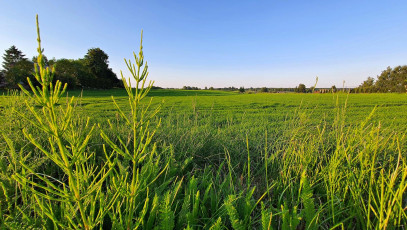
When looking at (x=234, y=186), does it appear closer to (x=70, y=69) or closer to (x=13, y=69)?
(x=13, y=69)

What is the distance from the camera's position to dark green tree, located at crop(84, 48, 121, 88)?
140 ft

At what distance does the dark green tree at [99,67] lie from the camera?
42.6m

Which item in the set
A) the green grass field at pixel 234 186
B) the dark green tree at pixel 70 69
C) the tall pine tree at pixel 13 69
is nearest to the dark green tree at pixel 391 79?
the green grass field at pixel 234 186

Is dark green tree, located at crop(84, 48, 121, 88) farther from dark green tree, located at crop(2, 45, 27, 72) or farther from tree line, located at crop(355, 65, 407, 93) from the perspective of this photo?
tree line, located at crop(355, 65, 407, 93)

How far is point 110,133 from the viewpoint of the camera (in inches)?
104

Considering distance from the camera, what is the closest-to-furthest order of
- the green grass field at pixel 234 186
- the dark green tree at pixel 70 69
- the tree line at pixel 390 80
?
the green grass field at pixel 234 186
the dark green tree at pixel 70 69
the tree line at pixel 390 80

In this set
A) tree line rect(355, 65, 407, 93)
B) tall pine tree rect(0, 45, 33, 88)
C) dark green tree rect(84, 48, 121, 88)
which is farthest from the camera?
tree line rect(355, 65, 407, 93)

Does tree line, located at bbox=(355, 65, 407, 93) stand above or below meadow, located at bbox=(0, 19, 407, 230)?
above

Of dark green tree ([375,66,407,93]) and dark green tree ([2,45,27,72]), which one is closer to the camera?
dark green tree ([2,45,27,72])

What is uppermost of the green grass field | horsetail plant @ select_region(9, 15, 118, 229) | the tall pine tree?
the tall pine tree

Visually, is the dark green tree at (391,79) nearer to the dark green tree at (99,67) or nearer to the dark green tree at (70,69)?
the dark green tree at (99,67)

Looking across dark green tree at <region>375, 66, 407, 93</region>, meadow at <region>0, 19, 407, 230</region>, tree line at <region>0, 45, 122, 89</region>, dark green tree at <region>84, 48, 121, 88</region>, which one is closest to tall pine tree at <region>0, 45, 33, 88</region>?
tree line at <region>0, 45, 122, 89</region>

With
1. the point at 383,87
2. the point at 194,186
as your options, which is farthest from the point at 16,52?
the point at 383,87

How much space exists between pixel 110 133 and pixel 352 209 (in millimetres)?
3290
